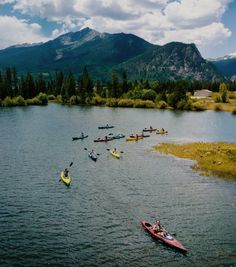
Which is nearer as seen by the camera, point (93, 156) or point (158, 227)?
point (158, 227)

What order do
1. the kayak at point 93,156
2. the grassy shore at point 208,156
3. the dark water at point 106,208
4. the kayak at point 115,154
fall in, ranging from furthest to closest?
the kayak at point 115,154 → the kayak at point 93,156 → the grassy shore at point 208,156 → the dark water at point 106,208

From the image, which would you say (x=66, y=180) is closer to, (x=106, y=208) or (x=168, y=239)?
(x=106, y=208)

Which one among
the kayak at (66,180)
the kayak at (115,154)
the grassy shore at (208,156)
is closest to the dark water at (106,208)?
the kayak at (66,180)

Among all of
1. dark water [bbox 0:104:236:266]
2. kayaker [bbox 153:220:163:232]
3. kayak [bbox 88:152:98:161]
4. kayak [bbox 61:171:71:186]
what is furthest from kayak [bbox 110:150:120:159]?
kayaker [bbox 153:220:163:232]

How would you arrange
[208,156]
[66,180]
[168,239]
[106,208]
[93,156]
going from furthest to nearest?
[93,156] < [208,156] < [66,180] < [106,208] < [168,239]

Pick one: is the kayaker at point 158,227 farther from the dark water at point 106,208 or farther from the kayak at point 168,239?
the dark water at point 106,208

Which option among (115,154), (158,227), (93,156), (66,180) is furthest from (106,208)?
(115,154)
